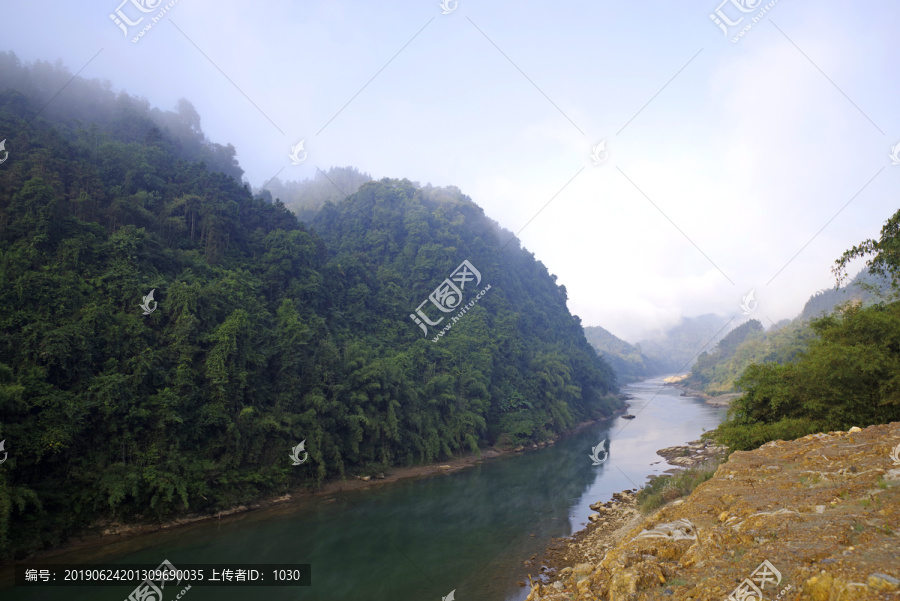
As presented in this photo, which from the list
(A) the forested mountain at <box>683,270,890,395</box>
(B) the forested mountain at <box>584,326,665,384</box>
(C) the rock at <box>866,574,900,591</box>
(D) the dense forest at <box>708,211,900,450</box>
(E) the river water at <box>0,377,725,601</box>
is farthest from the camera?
(B) the forested mountain at <box>584,326,665,384</box>

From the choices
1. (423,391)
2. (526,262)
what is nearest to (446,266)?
(423,391)

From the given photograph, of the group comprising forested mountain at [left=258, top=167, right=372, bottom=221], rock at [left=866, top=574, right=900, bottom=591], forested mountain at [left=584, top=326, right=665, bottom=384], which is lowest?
forested mountain at [left=584, top=326, right=665, bottom=384]

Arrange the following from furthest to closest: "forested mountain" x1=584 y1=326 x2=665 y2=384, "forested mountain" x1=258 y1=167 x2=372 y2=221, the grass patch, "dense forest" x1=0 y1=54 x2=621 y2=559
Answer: "forested mountain" x1=584 y1=326 x2=665 y2=384
"forested mountain" x1=258 y1=167 x2=372 y2=221
the grass patch
"dense forest" x1=0 y1=54 x2=621 y2=559

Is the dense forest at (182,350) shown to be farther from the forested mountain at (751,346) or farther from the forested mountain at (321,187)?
the forested mountain at (751,346)

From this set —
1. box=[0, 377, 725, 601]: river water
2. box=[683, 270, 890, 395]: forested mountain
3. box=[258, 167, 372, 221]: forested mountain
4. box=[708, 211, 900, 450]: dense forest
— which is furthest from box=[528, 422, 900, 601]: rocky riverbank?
box=[258, 167, 372, 221]: forested mountain

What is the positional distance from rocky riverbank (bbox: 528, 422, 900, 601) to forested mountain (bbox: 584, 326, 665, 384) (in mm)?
89077

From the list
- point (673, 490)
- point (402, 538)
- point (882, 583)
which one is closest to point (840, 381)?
point (673, 490)

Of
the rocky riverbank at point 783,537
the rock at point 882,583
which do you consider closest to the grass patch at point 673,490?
the rocky riverbank at point 783,537

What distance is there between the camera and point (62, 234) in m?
16.0

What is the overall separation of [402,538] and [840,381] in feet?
43.1

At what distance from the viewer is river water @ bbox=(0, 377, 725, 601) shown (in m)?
10.5

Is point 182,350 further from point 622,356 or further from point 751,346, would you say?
point 622,356

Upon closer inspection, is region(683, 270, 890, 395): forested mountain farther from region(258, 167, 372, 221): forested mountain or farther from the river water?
region(258, 167, 372, 221): forested mountain

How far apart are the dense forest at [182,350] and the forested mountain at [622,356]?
69.9 meters
